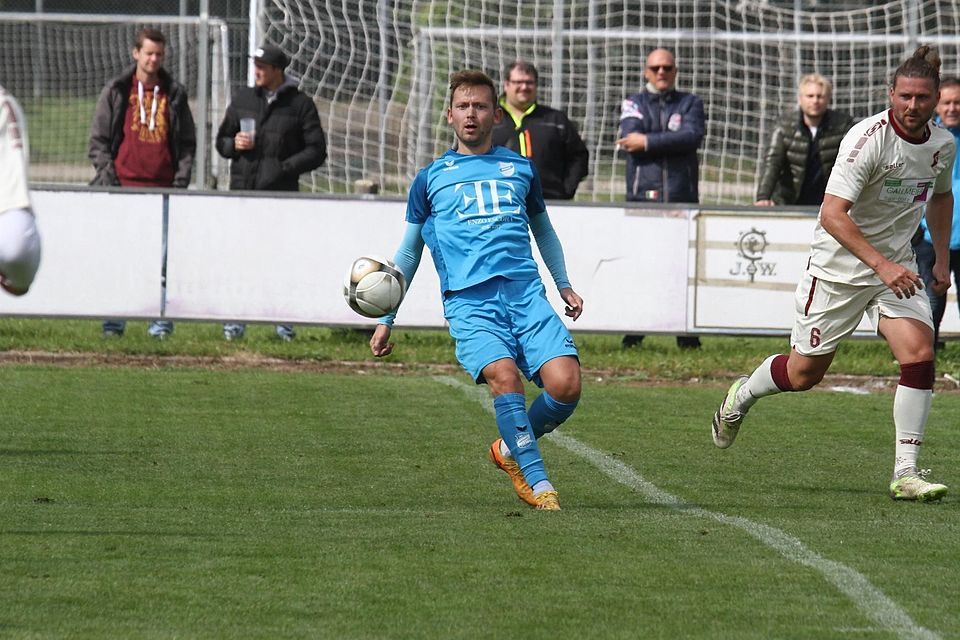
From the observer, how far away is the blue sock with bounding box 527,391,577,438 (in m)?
7.43

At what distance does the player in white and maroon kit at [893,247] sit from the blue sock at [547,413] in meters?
1.36

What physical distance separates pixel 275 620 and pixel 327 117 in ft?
42.7

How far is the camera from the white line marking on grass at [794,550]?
504cm

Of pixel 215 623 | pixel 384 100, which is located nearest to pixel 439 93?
pixel 384 100

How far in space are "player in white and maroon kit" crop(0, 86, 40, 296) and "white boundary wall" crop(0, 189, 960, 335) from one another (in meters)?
8.69

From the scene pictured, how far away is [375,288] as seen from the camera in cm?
766

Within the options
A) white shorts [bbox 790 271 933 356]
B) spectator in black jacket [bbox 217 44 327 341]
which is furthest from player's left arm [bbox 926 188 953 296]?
spectator in black jacket [bbox 217 44 327 341]

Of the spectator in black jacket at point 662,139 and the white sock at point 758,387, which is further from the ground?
the spectator in black jacket at point 662,139

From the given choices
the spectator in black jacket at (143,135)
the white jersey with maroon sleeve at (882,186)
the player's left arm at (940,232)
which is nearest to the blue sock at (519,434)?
the white jersey with maroon sleeve at (882,186)

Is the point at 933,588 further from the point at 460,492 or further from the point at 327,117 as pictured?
the point at 327,117

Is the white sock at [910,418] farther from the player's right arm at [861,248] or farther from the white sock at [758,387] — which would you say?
the white sock at [758,387]

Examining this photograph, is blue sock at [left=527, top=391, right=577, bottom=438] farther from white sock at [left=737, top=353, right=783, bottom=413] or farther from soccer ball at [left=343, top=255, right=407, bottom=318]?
white sock at [left=737, top=353, right=783, bottom=413]

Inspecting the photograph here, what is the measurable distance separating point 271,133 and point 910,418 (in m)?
7.85

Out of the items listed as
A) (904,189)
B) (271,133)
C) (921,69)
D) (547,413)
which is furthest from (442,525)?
(271,133)
